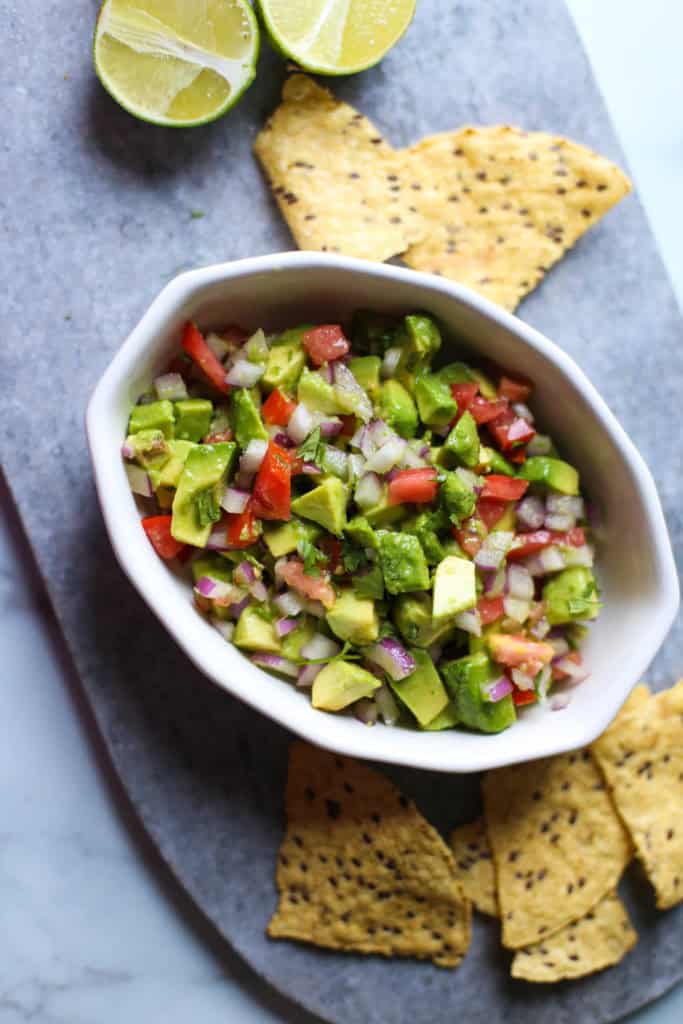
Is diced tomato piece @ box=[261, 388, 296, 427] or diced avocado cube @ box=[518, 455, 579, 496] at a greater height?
diced avocado cube @ box=[518, 455, 579, 496]

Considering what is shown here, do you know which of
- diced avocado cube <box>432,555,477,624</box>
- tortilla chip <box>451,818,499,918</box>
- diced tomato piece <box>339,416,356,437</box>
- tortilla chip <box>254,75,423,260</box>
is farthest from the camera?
tortilla chip <box>451,818,499,918</box>

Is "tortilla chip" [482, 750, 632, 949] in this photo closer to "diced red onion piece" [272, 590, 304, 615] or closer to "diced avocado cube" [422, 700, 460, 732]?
"diced avocado cube" [422, 700, 460, 732]

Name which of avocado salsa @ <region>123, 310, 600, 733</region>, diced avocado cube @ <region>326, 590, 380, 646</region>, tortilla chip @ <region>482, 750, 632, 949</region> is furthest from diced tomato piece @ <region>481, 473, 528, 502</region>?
tortilla chip @ <region>482, 750, 632, 949</region>

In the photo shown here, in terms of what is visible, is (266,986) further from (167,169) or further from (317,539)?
(167,169)

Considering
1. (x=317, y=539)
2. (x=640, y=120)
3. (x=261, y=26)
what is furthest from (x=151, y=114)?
(x=640, y=120)

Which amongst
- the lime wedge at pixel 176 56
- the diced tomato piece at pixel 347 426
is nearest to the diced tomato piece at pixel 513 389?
the diced tomato piece at pixel 347 426

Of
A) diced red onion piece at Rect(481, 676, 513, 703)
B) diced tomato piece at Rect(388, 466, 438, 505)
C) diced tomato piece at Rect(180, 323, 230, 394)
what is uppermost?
diced tomato piece at Rect(388, 466, 438, 505)

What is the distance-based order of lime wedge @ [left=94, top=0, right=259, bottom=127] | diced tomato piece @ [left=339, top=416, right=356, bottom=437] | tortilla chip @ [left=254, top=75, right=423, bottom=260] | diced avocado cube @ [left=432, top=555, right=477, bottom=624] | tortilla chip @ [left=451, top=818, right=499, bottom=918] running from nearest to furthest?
diced avocado cube @ [left=432, top=555, right=477, bottom=624] → diced tomato piece @ [left=339, top=416, right=356, bottom=437] → lime wedge @ [left=94, top=0, right=259, bottom=127] → tortilla chip @ [left=254, top=75, right=423, bottom=260] → tortilla chip @ [left=451, top=818, right=499, bottom=918]

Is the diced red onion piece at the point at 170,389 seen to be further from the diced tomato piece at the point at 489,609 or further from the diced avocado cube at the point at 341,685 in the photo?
the diced tomato piece at the point at 489,609
